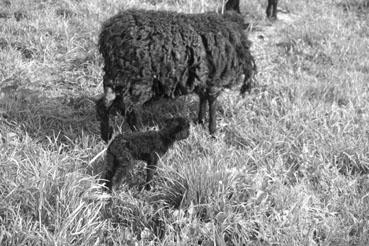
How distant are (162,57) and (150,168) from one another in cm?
94

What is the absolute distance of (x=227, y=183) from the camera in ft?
10.6

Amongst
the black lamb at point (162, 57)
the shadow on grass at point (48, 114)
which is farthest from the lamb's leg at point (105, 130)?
the shadow on grass at point (48, 114)

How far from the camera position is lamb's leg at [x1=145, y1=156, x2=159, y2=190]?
11.0 ft

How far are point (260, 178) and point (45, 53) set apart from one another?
142 inches

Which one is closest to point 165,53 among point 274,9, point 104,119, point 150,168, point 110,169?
point 104,119

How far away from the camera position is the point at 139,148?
3.23 meters

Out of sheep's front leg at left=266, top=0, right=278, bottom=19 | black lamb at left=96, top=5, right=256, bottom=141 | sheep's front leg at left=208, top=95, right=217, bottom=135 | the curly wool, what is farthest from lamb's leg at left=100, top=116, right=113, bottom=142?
sheep's front leg at left=266, top=0, right=278, bottom=19

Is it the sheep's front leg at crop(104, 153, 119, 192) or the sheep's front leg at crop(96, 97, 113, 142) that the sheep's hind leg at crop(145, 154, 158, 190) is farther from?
the sheep's front leg at crop(96, 97, 113, 142)

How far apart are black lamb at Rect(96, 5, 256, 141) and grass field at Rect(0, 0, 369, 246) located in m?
0.48

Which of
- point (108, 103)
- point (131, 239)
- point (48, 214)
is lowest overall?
point (131, 239)

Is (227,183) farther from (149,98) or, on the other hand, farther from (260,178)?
(149,98)

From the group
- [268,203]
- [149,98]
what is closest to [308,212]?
[268,203]

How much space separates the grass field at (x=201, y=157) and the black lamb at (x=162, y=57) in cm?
48

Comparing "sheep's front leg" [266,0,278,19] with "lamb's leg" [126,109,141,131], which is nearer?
"lamb's leg" [126,109,141,131]
